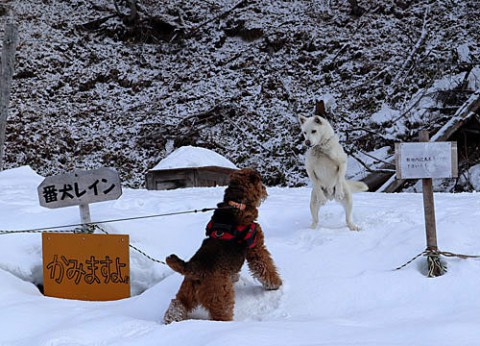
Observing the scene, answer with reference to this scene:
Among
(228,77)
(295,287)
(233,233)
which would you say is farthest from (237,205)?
(228,77)

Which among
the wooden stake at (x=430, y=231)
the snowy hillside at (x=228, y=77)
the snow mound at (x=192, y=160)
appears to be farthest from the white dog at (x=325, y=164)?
the snowy hillside at (x=228, y=77)

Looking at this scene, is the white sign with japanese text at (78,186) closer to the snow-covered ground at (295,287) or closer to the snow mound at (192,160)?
the snow-covered ground at (295,287)

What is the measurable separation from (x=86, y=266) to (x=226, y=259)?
1494mm

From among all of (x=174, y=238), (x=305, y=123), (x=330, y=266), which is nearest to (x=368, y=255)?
(x=330, y=266)

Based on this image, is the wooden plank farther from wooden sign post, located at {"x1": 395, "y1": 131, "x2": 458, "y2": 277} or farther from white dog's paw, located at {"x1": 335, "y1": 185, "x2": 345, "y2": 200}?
wooden sign post, located at {"x1": 395, "y1": 131, "x2": 458, "y2": 277}

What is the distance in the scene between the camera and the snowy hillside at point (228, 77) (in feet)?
35.4

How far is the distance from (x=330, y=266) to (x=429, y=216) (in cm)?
80

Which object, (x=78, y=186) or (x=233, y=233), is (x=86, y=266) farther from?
(x=233, y=233)

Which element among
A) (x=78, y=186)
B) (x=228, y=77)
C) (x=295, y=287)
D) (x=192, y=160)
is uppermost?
(x=228, y=77)

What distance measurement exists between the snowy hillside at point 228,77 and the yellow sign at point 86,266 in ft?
22.9

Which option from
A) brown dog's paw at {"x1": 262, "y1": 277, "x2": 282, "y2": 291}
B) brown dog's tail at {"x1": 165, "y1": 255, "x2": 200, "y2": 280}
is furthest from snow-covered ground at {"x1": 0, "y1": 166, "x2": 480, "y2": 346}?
brown dog's tail at {"x1": 165, "y1": 255, "x2": 200, "y2": 280}

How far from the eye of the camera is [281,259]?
11.4 ft

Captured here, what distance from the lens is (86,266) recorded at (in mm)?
3525

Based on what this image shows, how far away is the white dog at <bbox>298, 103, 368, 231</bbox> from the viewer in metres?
3.91
